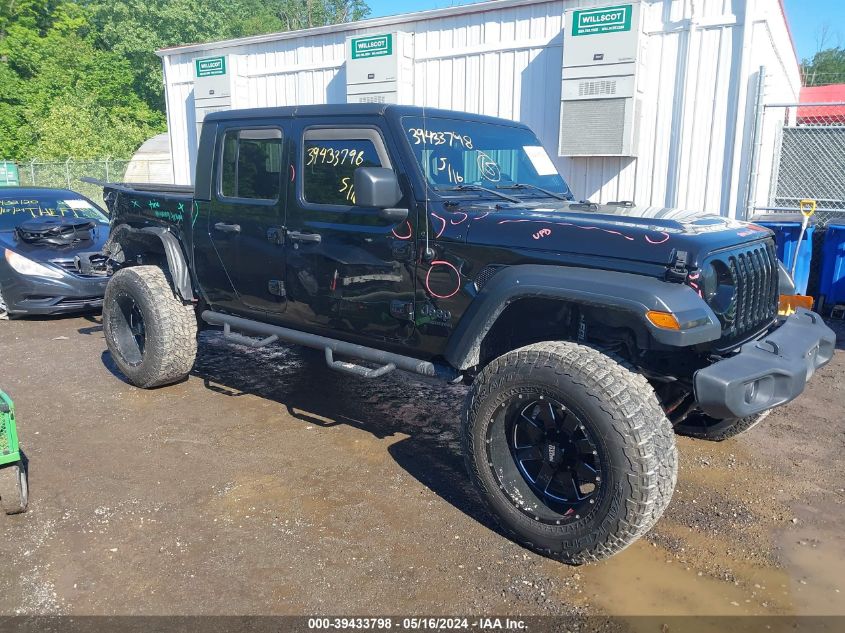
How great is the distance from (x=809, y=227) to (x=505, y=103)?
458cm

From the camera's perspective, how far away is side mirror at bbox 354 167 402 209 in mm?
3492

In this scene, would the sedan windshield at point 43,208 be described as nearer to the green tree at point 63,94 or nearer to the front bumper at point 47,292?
the front bumper at point 47,292

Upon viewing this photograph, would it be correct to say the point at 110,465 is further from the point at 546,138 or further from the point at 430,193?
the point at 546,138

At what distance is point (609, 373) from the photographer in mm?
2963

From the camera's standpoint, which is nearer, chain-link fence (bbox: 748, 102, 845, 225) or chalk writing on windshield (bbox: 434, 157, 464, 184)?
chalk writing on windshield (bbox: 434, 157, 464, 184)

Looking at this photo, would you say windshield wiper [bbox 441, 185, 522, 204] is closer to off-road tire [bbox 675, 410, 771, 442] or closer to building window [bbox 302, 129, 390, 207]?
building window [bbox 302, 129, 390, 207]

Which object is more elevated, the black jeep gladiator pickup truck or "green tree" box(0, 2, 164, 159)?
"green tree" box(0, 2, 164, 159)

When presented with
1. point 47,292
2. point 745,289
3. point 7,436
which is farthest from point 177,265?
point 745,289

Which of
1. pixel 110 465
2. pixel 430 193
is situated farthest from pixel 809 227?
pixel 110 465

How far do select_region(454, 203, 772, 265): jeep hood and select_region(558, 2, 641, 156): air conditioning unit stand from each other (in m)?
5.50

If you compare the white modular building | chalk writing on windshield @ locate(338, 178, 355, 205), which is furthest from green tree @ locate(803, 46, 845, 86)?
chalk writing on windshield @ locate(338, 178, 355, 205)

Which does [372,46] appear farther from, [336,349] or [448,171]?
[336,349]

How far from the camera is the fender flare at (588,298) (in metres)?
2.84

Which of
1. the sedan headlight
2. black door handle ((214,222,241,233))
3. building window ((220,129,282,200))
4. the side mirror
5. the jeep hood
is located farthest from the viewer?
the sedan headlight
